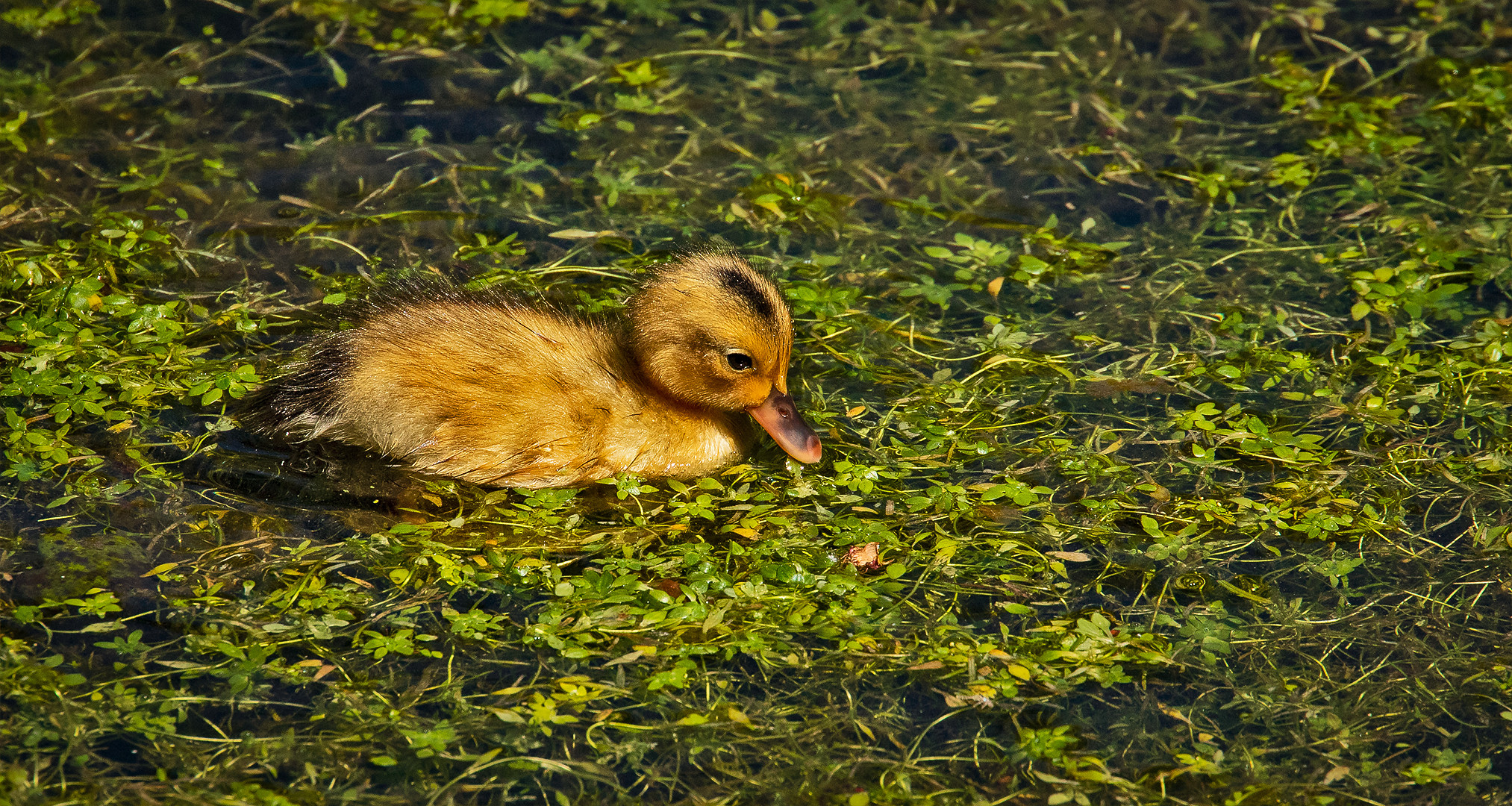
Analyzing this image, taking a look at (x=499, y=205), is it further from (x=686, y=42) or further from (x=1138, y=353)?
(x=1138, y=353)

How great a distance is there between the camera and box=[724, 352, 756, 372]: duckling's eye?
5.13 metres

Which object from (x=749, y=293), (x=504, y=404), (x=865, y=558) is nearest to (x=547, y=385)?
(x=504, y=404)

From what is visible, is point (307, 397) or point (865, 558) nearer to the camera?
point (865, 558)

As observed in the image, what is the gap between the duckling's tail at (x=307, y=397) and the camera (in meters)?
5.11

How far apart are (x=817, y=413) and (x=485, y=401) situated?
125 cm

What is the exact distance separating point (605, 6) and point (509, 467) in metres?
3.78

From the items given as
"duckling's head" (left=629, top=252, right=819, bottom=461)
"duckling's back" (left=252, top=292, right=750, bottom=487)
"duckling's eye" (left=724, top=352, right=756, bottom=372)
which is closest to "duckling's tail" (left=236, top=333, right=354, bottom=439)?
"duckling's back" (left=252, top=292, right=750, bottom=487)

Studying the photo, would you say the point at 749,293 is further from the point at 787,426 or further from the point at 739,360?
the point at 787,426

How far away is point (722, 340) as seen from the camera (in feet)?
16.7

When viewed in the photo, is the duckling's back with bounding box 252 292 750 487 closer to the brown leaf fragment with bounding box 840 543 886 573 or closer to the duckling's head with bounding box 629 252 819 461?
the duckling's head with bounding box 629 252 819 461

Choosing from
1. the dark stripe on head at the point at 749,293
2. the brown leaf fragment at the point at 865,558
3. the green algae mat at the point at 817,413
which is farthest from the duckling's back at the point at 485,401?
the brown leaf fragment at the point at 865,558

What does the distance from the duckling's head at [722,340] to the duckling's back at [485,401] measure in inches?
6.9

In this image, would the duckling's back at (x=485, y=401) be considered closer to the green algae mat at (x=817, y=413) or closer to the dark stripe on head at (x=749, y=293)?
the green algae mat at (x=817, y=413)

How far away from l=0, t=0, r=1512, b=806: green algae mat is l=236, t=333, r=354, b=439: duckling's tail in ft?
0.32
